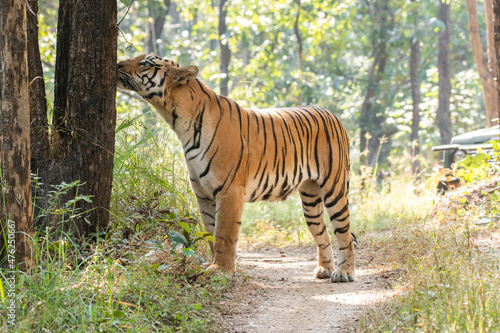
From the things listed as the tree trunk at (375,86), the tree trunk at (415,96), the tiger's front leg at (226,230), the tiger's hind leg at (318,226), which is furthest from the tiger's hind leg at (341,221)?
the tree trunk at (375,86)

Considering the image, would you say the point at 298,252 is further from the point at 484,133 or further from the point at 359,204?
the point at 484,133

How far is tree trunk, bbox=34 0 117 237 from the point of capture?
4367mm

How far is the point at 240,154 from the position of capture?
469 centimetres

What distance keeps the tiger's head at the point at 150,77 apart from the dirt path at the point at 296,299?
1.80 meters

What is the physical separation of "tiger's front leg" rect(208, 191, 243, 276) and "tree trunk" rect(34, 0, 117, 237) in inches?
38.8

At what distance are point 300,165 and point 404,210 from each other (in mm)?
3790

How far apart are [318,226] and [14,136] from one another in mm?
3201

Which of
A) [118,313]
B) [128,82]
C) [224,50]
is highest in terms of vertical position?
[224,50]

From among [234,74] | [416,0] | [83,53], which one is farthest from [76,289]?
[416,0]

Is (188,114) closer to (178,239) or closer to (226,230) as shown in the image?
(226,230)

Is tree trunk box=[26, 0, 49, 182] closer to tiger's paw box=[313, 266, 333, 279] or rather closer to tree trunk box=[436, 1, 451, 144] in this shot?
tiger's paw box=[313, 266, 333, 279]

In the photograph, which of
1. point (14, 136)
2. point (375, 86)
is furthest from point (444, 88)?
point (14, 136)

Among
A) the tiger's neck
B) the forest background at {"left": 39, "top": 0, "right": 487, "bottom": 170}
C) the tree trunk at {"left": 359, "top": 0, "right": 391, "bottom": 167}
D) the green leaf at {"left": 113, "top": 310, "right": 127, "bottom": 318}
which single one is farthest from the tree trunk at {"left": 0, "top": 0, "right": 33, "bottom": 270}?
the tree trunk at {"left": 359, "top": 0, "right": 391, "bottom": 167}

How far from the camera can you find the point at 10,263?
3.29 m
